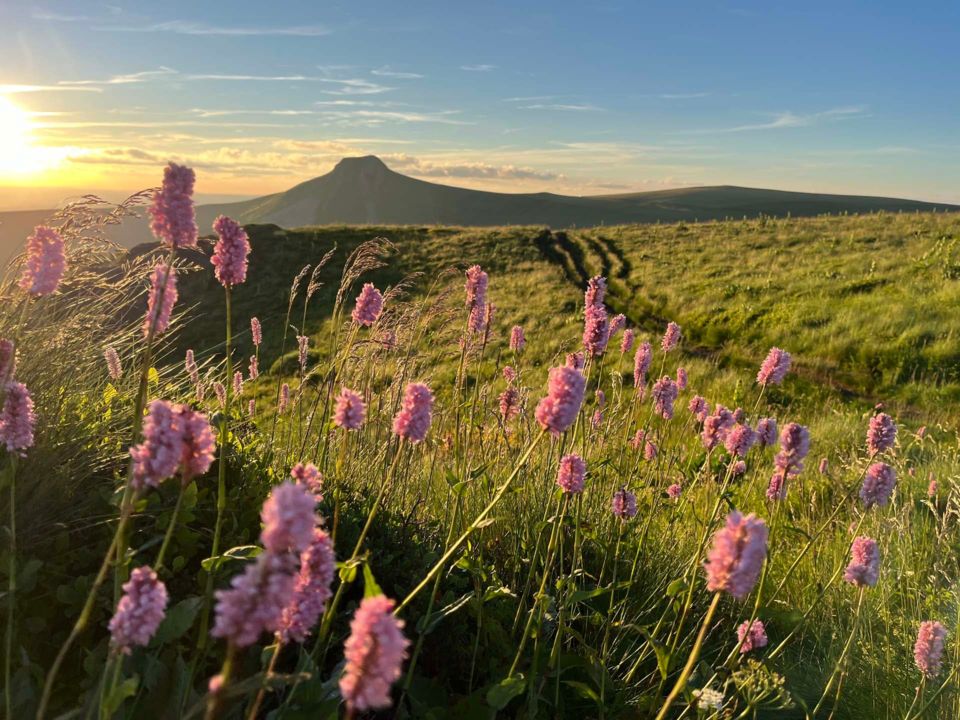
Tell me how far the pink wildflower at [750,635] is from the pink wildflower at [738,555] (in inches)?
50.7

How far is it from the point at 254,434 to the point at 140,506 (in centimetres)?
323

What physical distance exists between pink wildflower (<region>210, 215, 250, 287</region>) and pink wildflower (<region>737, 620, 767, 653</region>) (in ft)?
7.54

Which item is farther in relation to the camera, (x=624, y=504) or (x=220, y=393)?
(x=220, y=393)

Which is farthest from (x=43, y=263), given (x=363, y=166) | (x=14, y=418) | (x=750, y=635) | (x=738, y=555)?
(x=363, y=166)

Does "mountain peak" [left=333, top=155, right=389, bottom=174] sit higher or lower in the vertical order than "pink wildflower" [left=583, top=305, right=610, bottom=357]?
higher

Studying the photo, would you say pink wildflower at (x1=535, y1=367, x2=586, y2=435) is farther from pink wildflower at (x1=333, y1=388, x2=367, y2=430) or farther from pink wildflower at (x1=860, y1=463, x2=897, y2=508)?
pink wildflower at (x1=860, y1=463, x2=897, y2=508)

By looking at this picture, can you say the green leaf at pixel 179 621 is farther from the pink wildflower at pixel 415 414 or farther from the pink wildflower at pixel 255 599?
the pink wildflower at pixel 255 599

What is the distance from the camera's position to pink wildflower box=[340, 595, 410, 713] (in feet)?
3.29

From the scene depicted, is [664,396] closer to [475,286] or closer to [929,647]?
[475,286]

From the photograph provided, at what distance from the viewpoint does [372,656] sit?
102 cm

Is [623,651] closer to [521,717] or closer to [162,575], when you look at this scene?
[521,717]

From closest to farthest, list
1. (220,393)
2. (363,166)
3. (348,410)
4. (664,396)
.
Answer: (348,410) < (664,396) < (220,393) < (363,166)

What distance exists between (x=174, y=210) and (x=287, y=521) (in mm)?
1090

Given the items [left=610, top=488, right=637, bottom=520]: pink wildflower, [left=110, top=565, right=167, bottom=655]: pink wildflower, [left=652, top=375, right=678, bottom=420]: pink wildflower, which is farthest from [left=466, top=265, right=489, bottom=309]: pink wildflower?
[left=110, top=565, right=167, bottom=655]: pink wildflower
